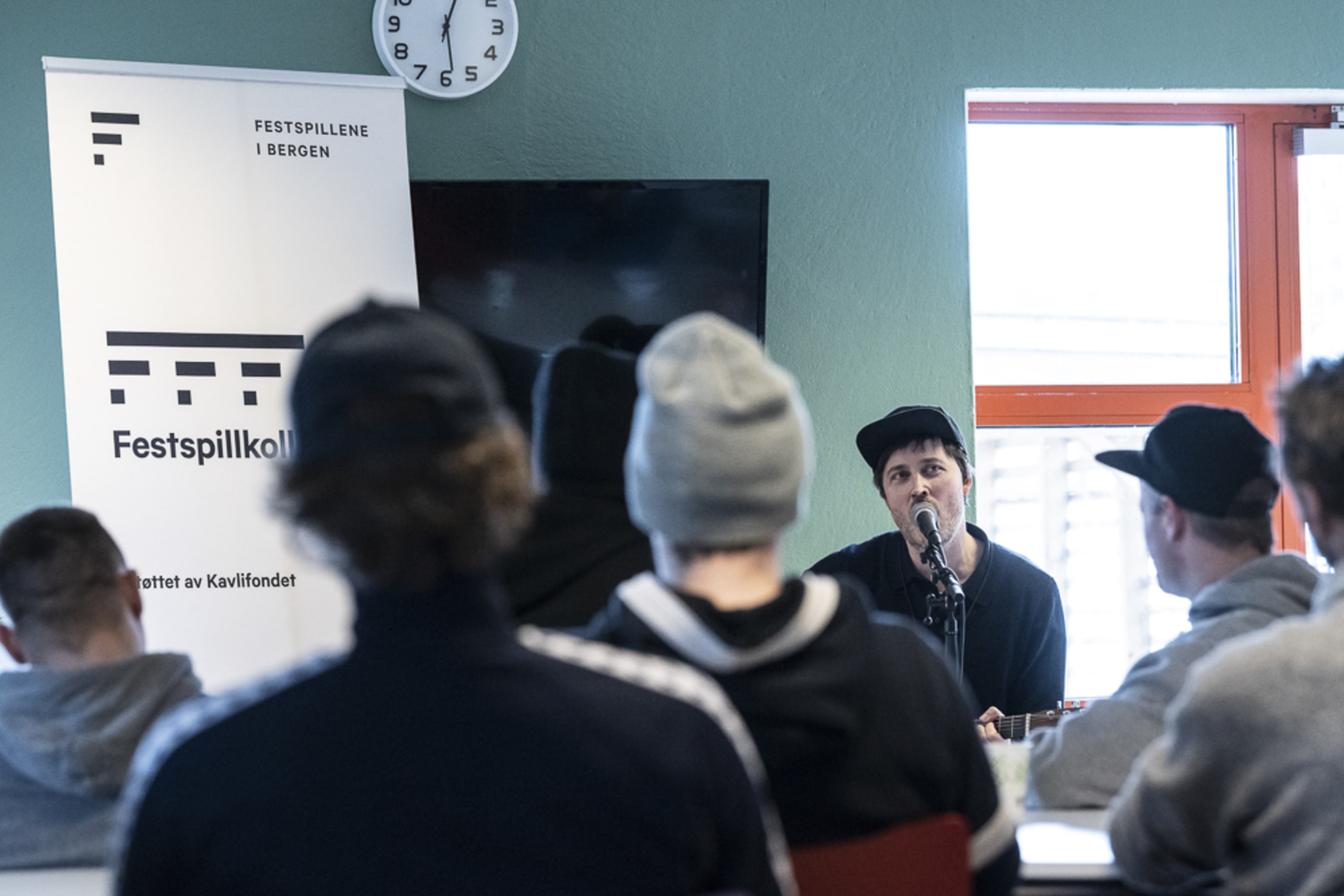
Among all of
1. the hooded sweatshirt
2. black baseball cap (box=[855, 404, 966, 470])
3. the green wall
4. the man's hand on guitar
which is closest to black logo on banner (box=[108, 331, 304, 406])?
the green wall

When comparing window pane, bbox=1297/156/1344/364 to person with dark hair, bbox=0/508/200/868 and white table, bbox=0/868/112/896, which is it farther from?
white table, bbox=0/868/112/896

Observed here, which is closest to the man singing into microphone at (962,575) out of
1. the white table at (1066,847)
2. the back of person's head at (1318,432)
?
the white table at (1066,847)

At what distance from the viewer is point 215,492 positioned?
3.08 m

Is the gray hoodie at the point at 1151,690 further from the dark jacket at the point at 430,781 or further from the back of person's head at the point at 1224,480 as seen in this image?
the dark jacket at the point at 430,781

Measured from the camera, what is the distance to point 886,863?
48.3 inches

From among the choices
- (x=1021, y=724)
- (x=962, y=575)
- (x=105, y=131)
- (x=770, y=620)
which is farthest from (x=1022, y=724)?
(x=105, y=131)

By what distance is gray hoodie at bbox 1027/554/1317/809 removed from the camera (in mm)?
1789

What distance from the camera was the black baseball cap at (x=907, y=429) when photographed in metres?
3.23

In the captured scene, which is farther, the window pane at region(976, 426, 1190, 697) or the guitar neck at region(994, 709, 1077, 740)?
the window pane at region(976, 426, 1190, 697)

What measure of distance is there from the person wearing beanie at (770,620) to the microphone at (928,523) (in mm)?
1422

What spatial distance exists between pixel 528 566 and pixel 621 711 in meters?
0.79

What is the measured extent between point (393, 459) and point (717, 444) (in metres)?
0.39

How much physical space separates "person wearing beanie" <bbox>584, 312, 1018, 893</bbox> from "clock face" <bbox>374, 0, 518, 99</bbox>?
2.43 meters

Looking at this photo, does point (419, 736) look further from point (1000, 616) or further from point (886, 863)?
point (1000, 616)
